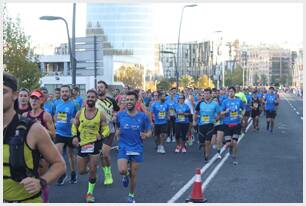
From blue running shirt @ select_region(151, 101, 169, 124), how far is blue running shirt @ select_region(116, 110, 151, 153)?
767 cm

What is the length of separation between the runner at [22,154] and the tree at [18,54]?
29678 mm

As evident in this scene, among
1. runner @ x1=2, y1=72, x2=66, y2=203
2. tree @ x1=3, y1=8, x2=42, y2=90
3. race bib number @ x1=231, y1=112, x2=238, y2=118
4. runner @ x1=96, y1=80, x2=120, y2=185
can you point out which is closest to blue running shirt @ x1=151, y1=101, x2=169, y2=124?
race bib number @ x1=231, y1=112, x2=238, y2=118

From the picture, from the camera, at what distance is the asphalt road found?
28.0ft

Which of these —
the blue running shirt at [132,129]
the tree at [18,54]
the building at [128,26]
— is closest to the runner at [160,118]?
the blue running shirt at [132,129]

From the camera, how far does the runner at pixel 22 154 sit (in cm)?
352

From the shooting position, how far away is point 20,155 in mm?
3518

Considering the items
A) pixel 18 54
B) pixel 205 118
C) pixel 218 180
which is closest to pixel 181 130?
pixel 205 118

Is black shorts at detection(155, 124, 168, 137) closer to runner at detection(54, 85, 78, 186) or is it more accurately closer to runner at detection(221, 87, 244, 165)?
runner at detection(221, 87, 244, 165)

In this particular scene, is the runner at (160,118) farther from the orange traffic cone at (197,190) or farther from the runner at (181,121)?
the orange traffic cone at (197,190)

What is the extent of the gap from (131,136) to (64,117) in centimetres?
246

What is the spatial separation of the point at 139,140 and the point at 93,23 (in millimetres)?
152199

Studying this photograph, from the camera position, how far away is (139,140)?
842cm

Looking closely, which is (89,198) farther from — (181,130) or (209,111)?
→ (181,130)

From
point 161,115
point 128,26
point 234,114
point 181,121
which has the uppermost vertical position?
point 128,26
